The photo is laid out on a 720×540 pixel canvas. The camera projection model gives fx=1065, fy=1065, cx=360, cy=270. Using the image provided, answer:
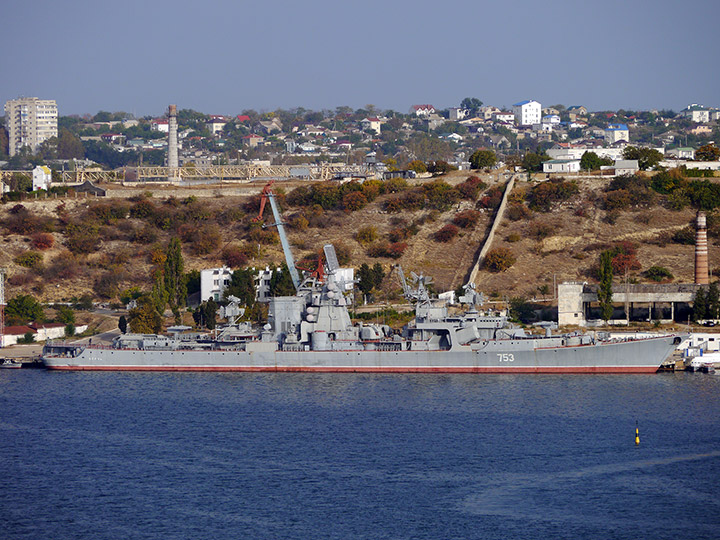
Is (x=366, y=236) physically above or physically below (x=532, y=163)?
below

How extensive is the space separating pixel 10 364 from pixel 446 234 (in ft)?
121

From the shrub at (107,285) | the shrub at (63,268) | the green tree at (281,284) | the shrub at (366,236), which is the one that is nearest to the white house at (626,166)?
the shrub at (366,236)

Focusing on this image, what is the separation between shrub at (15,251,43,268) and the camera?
8319 cm

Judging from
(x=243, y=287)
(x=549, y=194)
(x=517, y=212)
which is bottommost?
(x=243, y=287)

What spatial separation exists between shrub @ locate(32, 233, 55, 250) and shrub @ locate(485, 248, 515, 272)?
118 feet

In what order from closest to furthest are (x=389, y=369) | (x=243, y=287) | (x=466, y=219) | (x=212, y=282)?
(x=389, y=369) < (x=243, y=287) < (x=212, y=282) < (x=466, y=219)

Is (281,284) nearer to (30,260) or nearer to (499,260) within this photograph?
(499,260)

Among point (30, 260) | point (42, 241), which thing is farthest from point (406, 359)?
point (42, 241)

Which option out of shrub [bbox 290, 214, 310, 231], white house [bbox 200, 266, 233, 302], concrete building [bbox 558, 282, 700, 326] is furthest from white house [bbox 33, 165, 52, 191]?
concrete building [bbox 558, 282, 700, 326]

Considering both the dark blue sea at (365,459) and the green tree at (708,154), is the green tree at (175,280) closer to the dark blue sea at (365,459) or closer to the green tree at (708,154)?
the dark blue sea at (365,459)

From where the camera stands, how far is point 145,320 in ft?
217

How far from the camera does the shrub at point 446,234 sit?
84.7 meters

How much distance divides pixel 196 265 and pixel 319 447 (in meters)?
43.9

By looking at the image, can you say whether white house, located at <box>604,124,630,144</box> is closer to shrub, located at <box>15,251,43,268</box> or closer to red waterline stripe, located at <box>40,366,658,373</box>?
shrub, located at <box>15,251,43,268</box>
